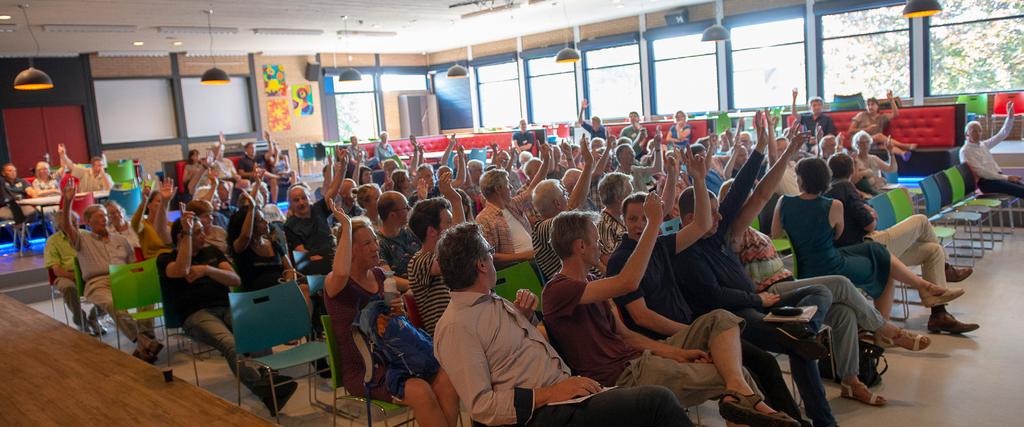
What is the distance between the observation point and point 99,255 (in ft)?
18.6

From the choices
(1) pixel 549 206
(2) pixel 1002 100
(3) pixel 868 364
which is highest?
(2) pixel 1002 100

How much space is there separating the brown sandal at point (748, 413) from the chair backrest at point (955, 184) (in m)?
5.30

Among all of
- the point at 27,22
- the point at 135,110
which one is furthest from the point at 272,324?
the point at 135,110

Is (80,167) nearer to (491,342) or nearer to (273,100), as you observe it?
(273,100)

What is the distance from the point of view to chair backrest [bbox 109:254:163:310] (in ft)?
16.2

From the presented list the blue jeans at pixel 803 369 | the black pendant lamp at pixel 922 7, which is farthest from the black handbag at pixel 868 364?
the black pendant lamp at pixel 922 7

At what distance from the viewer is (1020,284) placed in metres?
5.87

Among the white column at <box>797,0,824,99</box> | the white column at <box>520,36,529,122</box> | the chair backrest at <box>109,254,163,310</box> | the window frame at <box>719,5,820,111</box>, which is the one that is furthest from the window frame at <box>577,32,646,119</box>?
the chair backrest at <box>109,254,163,310</box>

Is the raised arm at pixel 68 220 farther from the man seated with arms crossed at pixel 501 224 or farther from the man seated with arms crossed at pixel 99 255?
the man seated with arms crossed at pixel 501 224

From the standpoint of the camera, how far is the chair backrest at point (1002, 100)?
12.6 meters

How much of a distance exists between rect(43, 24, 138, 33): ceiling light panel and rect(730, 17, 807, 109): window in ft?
37.8

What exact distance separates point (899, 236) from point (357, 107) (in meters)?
18.5

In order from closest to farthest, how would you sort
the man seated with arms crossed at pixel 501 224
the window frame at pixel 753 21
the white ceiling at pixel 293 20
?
1. the man seated with arms crossed at pixel 501 224
2. the white ceiling at pixel 293 20
3. the window frame at pixel 753 21

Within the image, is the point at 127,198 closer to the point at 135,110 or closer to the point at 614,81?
the point at 135,110
